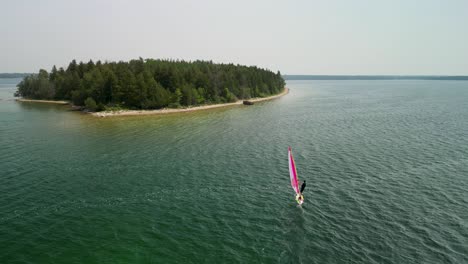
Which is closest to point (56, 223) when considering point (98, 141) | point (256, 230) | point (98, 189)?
point (98, 189)

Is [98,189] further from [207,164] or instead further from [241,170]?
[241,170]

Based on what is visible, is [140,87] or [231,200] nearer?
[231,200]

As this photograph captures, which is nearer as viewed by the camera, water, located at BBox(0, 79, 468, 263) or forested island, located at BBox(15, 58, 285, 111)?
water, located at BBox(0, 79, 468, 263)

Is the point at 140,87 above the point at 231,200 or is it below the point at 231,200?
above

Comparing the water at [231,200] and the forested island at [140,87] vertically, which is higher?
the forested island at [140,87]

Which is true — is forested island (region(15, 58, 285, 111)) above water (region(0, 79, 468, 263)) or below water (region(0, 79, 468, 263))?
above

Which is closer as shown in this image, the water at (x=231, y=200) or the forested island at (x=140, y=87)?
the water at (x=231, y=200)

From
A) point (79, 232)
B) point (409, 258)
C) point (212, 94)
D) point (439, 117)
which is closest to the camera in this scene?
point (409, 258)

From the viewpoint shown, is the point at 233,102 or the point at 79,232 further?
the point at 233,102
